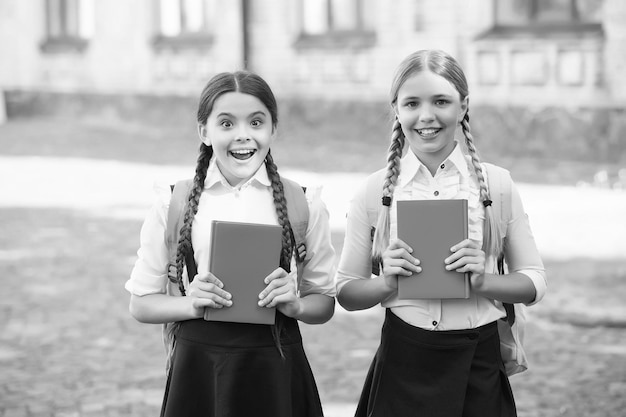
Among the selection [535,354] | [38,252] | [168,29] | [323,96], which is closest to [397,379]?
[535,354]

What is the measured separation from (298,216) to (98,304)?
4.34 metres

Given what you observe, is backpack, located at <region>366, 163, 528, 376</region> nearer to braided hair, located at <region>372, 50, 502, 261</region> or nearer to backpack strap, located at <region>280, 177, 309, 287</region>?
braided hair, located at <region>372, 50, 502, 261</region>

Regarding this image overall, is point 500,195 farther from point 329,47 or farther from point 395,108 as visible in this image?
point 329,47

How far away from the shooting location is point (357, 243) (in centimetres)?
305

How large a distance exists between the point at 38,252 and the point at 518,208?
6.41 m

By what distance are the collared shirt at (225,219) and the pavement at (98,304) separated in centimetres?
199

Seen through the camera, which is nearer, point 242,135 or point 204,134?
point 242,135

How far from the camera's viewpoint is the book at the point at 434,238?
9.18 feet

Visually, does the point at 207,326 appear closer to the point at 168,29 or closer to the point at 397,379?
the point at 397,379

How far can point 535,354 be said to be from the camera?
5.88 metres

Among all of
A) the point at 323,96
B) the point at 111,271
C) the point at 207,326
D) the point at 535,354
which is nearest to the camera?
the point at 207,326

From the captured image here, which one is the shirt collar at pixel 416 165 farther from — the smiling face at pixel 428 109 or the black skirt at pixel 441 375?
the black skirt at pixel 441 375

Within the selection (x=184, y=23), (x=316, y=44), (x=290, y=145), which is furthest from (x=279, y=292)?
(x=184, y=23)

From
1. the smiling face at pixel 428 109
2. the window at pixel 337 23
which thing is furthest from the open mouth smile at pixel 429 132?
the window at pixel 337 23
